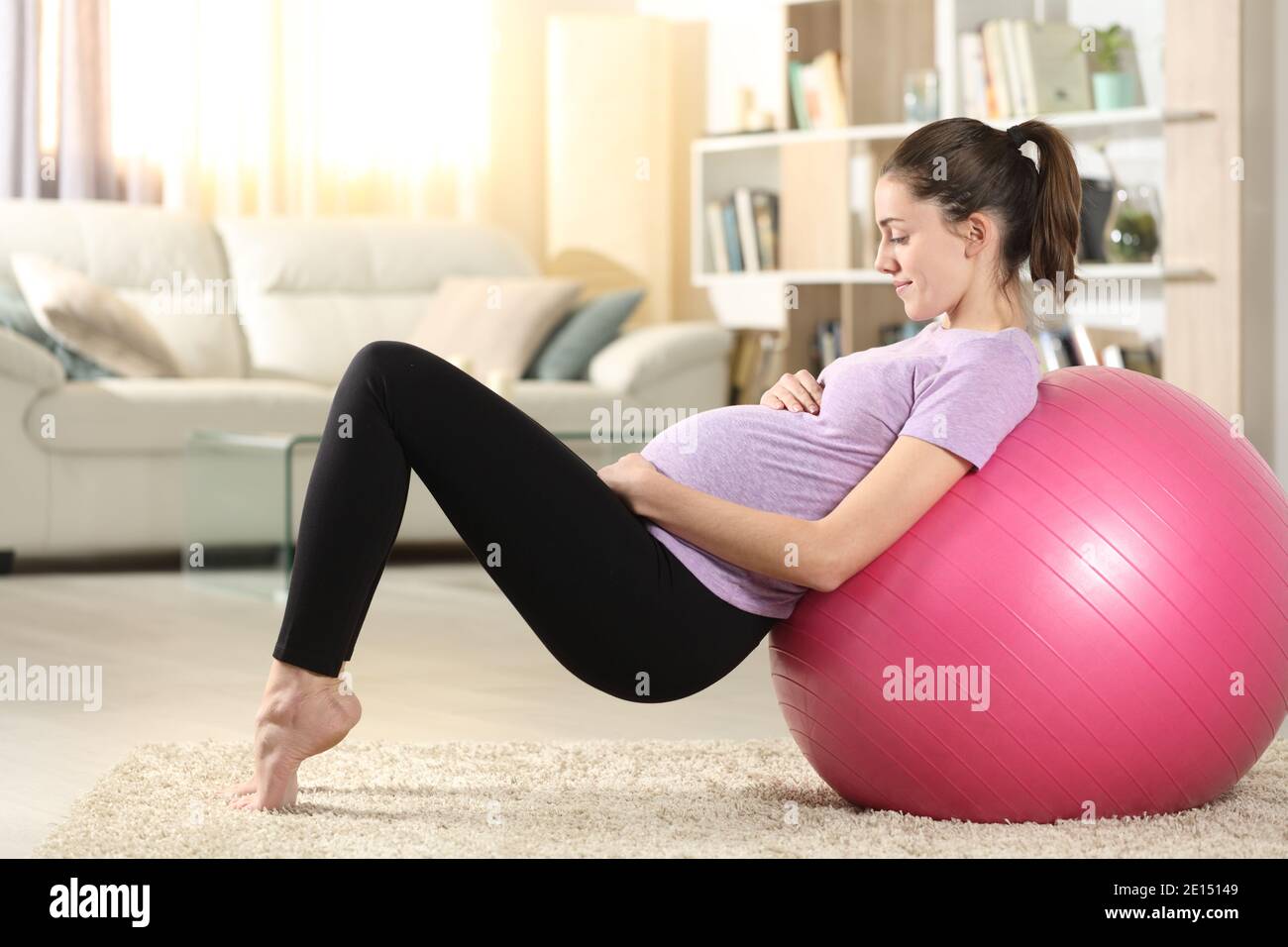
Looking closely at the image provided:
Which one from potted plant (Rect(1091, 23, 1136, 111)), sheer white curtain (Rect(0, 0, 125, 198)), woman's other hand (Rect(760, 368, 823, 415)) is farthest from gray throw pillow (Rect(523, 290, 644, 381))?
woman's other hand (Rect(760, 368, 823, 415))

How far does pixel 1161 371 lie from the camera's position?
198 inches

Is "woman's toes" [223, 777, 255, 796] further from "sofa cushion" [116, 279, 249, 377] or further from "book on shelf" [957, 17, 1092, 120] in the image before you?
"book on shelf" [957, 17, 1092, 120]

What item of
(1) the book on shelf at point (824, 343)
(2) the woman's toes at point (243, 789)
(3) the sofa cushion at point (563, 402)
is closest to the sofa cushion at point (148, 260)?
(3) the sofa cushion at point (563, 402)

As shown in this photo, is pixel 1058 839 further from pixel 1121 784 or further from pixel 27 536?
pixel 27 536

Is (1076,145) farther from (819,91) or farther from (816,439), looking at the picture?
(816,439)

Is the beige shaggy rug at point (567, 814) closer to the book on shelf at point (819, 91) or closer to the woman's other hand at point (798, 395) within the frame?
the woman's other hand at point (798, 395)

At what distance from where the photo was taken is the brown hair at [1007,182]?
1.96 m

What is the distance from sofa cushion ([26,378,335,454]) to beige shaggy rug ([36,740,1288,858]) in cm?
253

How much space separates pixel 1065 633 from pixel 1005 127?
3.37 metres

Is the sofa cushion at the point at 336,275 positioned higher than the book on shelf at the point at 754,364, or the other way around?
the sofa cushion at the point at 336,275

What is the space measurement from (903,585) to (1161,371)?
11.1 ft

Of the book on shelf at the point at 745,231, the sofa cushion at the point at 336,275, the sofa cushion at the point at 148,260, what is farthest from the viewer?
the book on shelf at the point at 745,231

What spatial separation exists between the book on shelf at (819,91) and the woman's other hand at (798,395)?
3.99m

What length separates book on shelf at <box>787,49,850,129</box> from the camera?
5.96 metres
